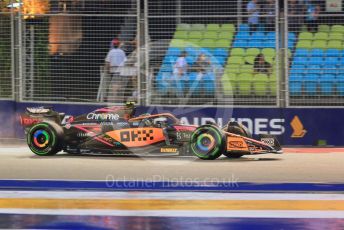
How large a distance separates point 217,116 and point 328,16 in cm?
293

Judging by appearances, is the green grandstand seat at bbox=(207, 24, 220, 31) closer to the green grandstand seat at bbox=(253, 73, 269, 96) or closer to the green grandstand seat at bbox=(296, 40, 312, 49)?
the green grandstand seat at bbox=(253, 73, 269, 96)

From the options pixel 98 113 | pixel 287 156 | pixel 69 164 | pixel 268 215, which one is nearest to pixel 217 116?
pixel 287 156

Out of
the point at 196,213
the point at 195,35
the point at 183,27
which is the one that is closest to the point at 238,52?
the point at 195,35

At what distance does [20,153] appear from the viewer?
1072 centimetres

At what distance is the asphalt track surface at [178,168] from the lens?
8.16m

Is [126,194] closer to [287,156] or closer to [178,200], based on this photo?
[178,200]

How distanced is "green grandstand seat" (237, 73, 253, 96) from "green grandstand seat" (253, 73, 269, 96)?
10 centimetres

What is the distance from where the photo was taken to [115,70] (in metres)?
12.5

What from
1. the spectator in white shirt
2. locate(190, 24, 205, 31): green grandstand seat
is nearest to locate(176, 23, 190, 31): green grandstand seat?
locate(190, 24, 205, 31): green grandstand seat

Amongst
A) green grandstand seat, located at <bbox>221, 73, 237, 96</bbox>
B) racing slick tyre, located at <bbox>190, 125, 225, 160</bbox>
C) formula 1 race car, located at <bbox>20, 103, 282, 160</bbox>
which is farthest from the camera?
green grandstand seat, located at <bbox>221, 73, 237, 96</bbox>

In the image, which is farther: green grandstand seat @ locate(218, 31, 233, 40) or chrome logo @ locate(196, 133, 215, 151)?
green grandstand seat @ locate(218, 31, 233, 40)

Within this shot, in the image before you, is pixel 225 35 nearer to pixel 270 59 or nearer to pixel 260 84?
pixel 270 59

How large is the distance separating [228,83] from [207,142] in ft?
9.97

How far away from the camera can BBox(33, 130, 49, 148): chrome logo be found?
32.6ft
